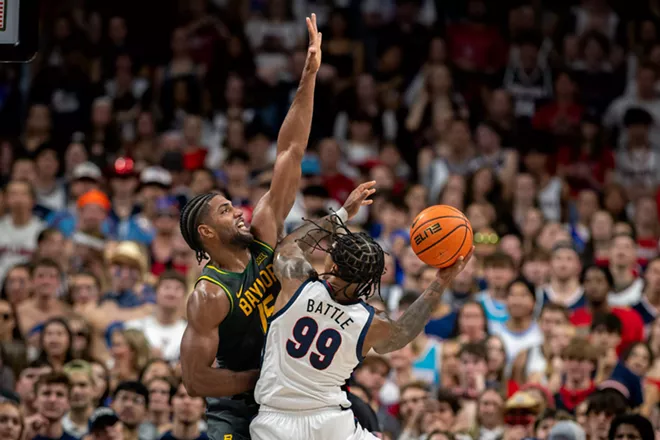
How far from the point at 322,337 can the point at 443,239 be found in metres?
0.85

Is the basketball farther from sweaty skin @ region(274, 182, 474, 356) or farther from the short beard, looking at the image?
the short beard

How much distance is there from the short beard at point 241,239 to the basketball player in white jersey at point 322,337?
22 centimetres

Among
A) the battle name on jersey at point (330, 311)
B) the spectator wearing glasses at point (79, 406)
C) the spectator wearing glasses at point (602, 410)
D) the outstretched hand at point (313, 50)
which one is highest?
the outstretched hand at point (313, 50)

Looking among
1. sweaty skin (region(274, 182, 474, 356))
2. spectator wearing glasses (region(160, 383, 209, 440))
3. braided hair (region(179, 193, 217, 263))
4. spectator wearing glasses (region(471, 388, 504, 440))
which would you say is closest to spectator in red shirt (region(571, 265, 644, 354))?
spectator wearing glasses (region(471, 388, 504, 440))

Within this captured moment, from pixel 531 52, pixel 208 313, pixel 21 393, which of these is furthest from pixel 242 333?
pixel 531 52

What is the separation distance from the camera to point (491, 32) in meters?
15.6

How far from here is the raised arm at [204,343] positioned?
19.9 feet

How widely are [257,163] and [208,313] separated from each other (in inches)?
314

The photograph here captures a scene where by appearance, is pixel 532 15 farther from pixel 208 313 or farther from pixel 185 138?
pixel 208 313

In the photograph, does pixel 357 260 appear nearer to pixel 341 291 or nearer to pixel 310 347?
pixel 341 291

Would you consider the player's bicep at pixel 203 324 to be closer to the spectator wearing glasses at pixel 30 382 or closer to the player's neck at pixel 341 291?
the player's neck at pixel 341 291

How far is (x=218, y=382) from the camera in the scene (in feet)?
20.1

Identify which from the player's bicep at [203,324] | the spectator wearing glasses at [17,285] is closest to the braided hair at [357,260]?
the player's bicep at [203,324]

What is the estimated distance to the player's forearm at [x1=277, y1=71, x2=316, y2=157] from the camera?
6605mm
